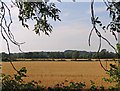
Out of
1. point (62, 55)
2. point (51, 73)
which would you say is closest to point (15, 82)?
point (62, 55)

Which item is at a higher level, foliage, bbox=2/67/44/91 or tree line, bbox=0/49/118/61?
tree line, bbox=0/49/118/61

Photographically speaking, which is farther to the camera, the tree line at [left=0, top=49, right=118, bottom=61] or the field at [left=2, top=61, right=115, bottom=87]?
the field at [left=2, top=61, right=115, bottom=87]

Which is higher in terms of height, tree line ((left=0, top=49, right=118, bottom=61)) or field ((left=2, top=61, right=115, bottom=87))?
tree line ((left=0, top=49, right=118, bottom=61))

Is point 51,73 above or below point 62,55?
below

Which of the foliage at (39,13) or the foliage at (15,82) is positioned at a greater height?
the foliage at (39,13)

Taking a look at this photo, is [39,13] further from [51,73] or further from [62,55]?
[51,73]

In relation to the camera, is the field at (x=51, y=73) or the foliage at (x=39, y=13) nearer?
the foliage at (x=39, y=13)

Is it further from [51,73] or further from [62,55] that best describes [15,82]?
[51,73]

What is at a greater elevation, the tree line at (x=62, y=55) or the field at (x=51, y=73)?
the tree line at (x=62, y=55)

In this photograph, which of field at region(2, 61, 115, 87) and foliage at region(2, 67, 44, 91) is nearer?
foliage at region(2, 67, 44, 91)

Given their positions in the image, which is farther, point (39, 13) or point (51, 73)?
point (51, 73)

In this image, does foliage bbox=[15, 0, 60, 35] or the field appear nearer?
foliage bbox=[15, 0, 60, 35]

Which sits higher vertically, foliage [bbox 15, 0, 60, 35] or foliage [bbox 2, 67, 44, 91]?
foliage [bbox 15, 0, 60, 35]

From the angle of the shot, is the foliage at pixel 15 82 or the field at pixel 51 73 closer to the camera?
the foliage at pixel 15 82
